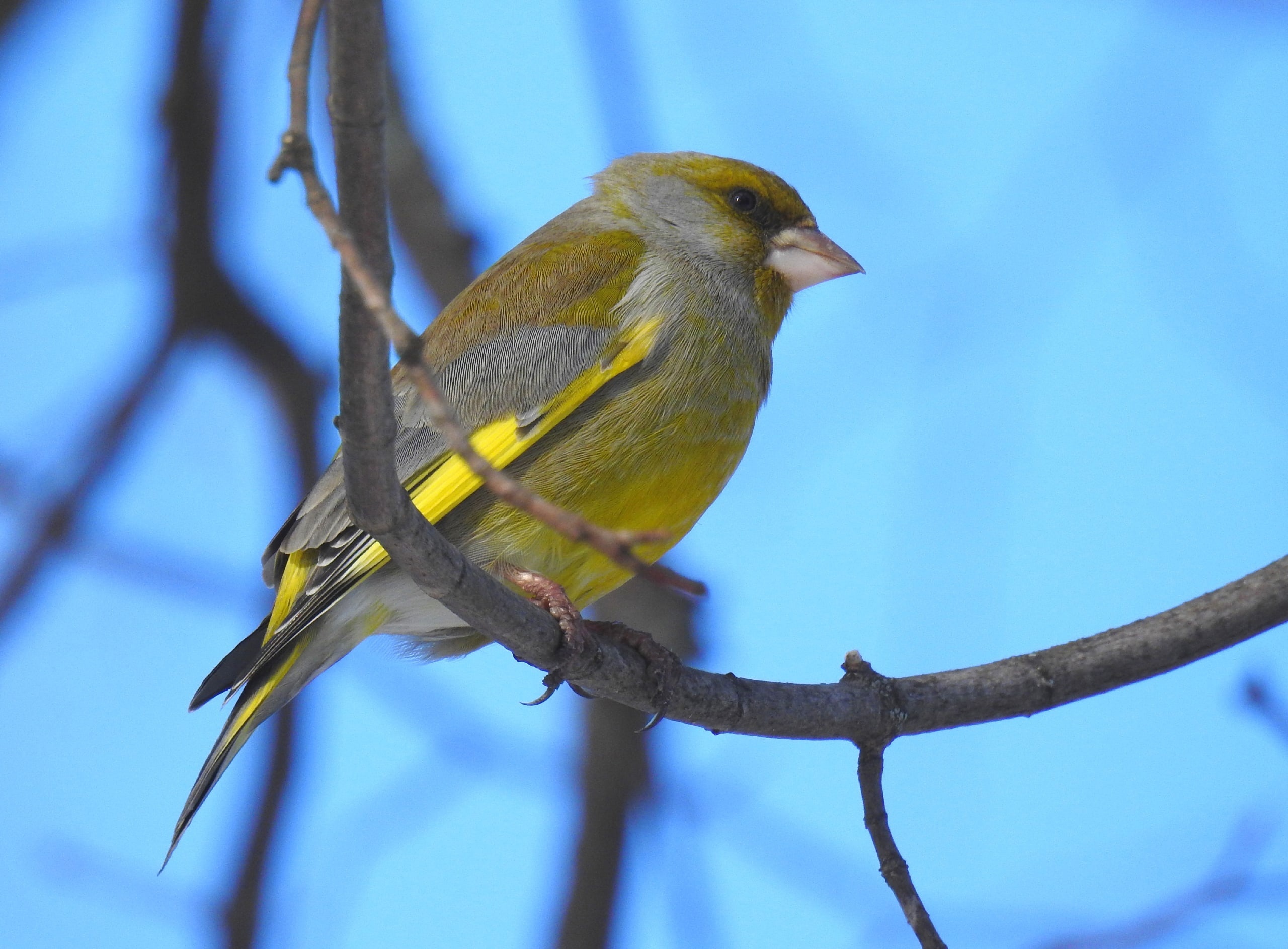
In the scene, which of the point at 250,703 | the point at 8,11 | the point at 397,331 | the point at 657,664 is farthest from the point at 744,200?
the point at 397,331

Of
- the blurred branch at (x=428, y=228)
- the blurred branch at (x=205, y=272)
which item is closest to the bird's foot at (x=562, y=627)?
the blurred branch at (x=205, y=272)

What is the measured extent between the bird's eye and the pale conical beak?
0.48ft

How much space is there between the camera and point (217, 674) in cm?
389

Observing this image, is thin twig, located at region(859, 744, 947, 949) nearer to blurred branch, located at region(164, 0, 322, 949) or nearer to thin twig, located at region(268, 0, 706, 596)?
thin twig, located at region(268, 0, 706, 596)

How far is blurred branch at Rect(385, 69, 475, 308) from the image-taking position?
5.70 meters

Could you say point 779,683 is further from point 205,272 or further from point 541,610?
point 205,272

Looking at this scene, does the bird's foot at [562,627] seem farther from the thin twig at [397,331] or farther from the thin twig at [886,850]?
the thin twig at [397,331]

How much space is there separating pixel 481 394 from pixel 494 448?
24 centimetres

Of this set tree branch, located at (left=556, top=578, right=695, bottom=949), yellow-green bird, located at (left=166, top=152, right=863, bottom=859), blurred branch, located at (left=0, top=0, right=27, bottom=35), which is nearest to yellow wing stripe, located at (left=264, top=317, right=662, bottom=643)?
yellow-green bird, located at (left=166, top=152, right=863, bottom=859)

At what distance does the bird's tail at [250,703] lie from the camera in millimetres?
3525

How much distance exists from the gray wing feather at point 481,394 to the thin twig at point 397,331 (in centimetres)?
204

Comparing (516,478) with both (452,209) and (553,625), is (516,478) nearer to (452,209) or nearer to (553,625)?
(553,625)

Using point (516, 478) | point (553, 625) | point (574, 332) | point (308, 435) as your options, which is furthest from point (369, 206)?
point (308, 435)

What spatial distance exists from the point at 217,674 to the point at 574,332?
4.59 ft
